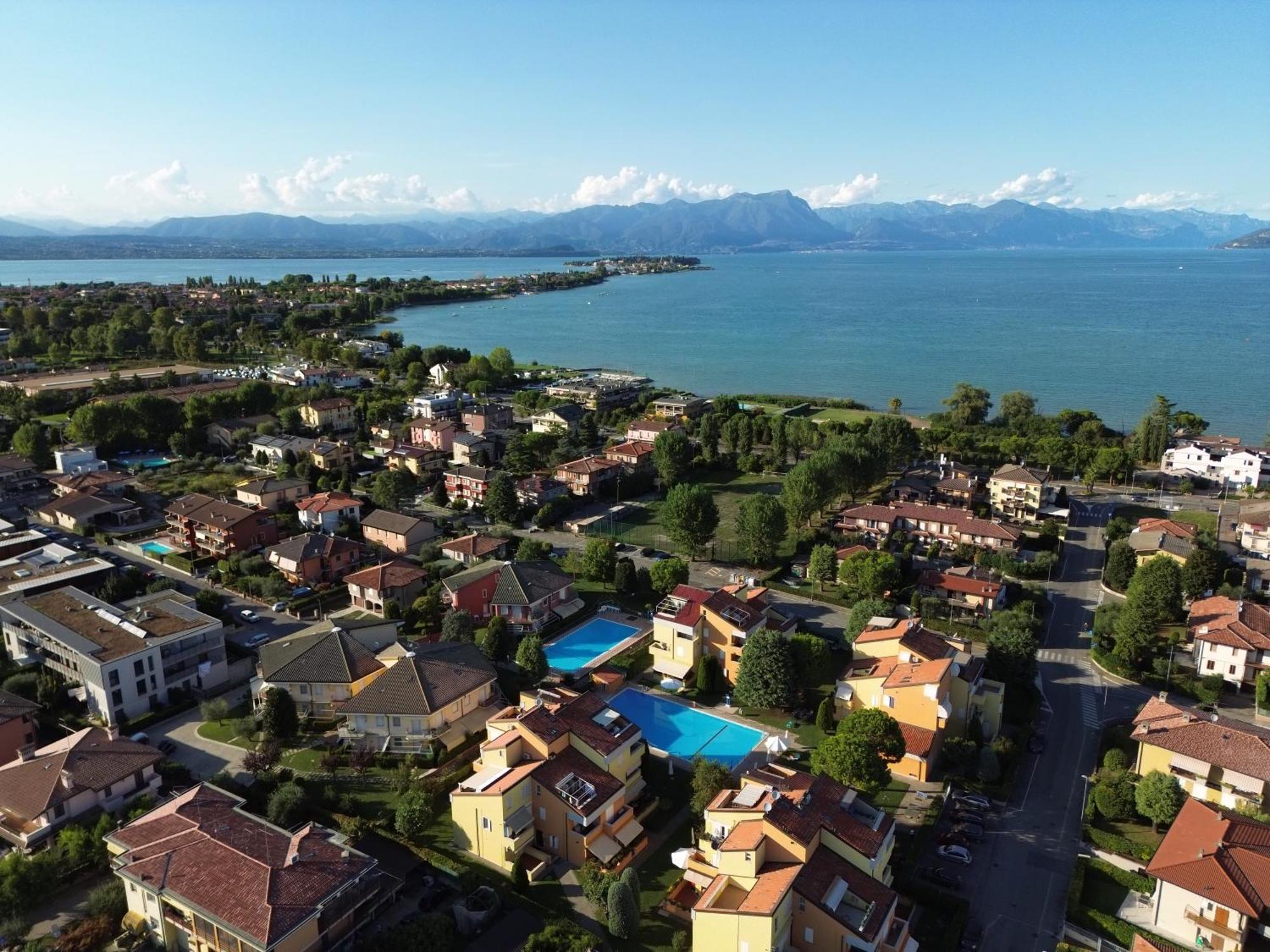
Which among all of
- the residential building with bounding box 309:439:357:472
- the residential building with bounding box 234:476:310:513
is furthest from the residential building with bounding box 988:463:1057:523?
the residential building with bounding box 309:439:357:472

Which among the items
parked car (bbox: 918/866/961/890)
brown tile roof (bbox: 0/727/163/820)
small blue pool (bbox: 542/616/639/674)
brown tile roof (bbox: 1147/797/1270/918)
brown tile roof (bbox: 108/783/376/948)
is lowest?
small blue pool (bbox: 542/616/639/674)

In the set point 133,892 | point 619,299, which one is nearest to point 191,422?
point 133,892

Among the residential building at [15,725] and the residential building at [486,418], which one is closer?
the residential building at [15,725]

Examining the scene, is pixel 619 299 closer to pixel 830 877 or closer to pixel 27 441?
pixel 27 441

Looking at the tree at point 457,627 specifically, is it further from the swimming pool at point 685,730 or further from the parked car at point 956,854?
the parked car at point 956,854

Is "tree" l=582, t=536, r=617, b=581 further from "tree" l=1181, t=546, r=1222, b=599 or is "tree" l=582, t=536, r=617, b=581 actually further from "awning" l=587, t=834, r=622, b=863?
"tree" l=1181, t=546, r=1222, b=599

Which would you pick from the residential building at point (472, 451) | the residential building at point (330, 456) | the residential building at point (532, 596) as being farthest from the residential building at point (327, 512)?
the residential building at point (532, 596)

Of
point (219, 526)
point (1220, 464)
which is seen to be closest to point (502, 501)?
point (219, 526)
